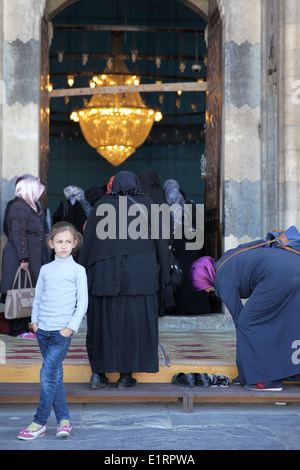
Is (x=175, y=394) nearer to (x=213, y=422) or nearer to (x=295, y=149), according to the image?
(x=213, y=422)

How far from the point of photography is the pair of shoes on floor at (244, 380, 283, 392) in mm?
4293

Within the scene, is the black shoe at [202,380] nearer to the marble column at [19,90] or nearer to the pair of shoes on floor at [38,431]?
the pair of shoes on floor at [38,431]

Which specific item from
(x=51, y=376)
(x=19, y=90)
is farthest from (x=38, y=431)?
(x=19, y=90)

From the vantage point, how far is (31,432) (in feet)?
11.7

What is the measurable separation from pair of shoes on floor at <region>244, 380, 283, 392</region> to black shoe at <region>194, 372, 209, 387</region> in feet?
0.79

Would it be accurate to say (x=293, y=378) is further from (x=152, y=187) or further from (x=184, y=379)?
(x=152, y=187)

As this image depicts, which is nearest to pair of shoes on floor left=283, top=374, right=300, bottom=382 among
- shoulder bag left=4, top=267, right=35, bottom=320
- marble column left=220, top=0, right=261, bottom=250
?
shoulder bag left=4, top=267, right=35, bottom=320

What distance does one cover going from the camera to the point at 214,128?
7.05 m

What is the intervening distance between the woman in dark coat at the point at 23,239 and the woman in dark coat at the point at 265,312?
2.06m

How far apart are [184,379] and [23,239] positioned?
215 cm

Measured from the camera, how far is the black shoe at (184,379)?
4348 mm
